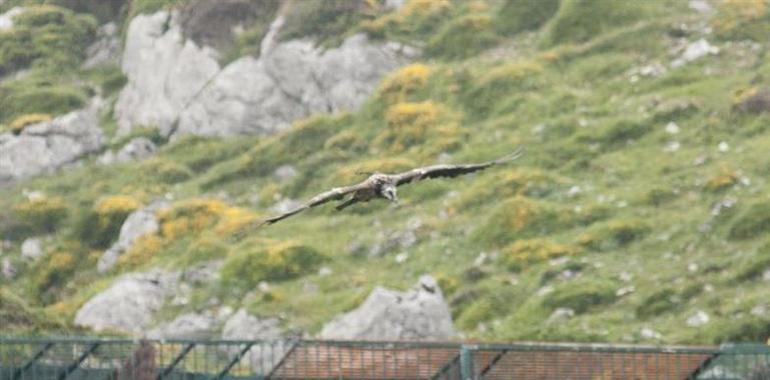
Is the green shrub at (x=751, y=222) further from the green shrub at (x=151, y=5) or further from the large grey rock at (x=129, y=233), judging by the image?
the green shrub at (x=151, y=5)

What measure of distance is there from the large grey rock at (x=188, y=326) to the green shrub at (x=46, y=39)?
132ft

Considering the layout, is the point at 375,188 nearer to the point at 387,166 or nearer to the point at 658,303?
the point at 658,303

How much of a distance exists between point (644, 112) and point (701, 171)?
747cm

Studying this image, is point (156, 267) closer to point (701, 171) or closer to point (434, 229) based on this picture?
point (434, 229)

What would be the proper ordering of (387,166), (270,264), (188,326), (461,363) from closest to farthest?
1. (461,363)
2. (188,326)
3. (270,264)
4. (387,166)

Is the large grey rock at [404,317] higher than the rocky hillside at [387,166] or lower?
lower

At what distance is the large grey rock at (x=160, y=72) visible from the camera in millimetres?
82750

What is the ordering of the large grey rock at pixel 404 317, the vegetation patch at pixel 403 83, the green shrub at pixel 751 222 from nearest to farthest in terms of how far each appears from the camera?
the large grey rock at pixel 404 317
the green shrub at pixel 751 222
the vegetation patch at pixel 403 83

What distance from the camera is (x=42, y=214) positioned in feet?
243

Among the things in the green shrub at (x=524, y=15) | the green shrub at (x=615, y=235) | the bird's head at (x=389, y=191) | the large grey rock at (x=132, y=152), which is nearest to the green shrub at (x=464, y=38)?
the green shrub at (x=524, y=15)

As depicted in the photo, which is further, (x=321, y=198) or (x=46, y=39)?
(x=46, y=39)

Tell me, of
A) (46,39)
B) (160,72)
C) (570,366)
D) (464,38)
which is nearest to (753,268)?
(570,366)

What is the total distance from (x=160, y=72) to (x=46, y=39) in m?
12.6

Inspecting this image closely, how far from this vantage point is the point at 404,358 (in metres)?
31.4
